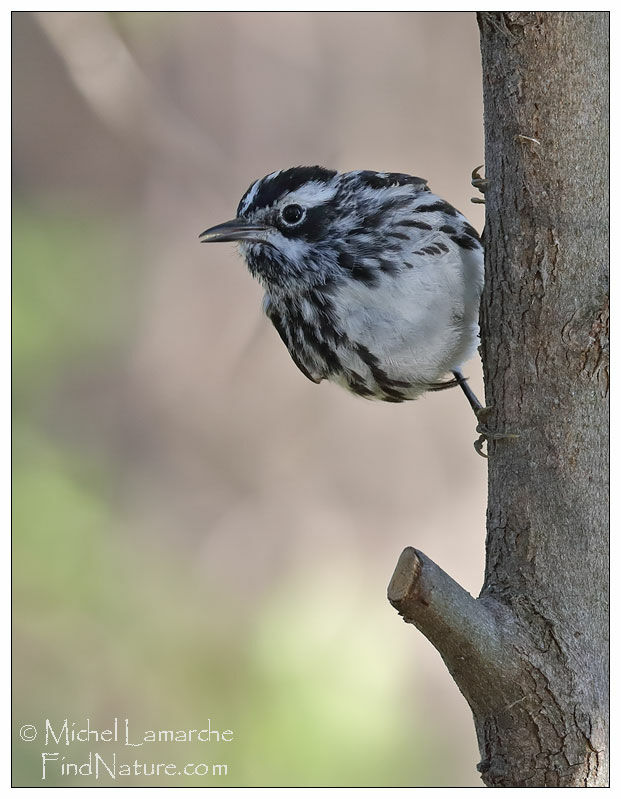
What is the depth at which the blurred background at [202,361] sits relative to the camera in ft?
17.8

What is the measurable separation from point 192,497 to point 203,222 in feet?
5.75

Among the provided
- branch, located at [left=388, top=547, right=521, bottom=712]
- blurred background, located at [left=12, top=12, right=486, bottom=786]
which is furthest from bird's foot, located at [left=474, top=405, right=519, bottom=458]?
blurred background, located at [left=12, top=12, right=486, bottom=786]

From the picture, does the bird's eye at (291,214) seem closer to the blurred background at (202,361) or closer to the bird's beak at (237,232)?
the bird's beak at (237,232)

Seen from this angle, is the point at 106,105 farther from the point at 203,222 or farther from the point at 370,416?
the point at 370,416

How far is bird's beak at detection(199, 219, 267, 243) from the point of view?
330 cm

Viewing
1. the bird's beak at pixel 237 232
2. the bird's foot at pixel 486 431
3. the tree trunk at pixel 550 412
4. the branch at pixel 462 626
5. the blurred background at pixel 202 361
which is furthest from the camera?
the blurred background at pixel 202 361

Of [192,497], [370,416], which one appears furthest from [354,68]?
[192,497]

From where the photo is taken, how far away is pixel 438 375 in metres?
3.44

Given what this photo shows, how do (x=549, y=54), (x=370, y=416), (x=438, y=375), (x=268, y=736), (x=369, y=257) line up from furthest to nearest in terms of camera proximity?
(x=370, y=416), (x=268, y=736), (x=438, y=375), (x=369, y=257), (x=549, y=54)

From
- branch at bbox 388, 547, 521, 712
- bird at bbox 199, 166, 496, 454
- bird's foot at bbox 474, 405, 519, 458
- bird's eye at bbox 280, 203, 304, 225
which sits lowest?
branch at bbox 388, 547, 521, 712

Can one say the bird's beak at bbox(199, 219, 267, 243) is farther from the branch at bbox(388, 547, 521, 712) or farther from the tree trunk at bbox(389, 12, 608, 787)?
the branch at bbox(388, 547, 521, 712)

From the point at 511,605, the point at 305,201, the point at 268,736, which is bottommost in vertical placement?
the point at 511,605

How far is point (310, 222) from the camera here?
329cm

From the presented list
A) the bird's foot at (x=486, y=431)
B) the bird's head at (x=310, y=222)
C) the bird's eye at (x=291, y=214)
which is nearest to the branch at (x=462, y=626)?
the bird's foot at (x=486, y=431)
